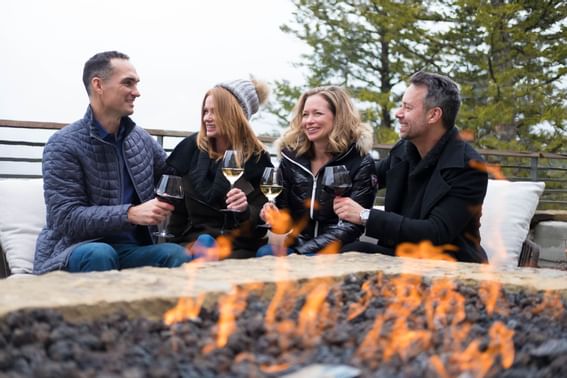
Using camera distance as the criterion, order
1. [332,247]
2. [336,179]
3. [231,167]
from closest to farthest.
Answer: [336,179] < [231,167] < [332,247]

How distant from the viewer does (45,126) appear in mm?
5598

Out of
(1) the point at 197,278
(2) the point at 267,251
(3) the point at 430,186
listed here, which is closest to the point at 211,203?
(2) the point at 267,251

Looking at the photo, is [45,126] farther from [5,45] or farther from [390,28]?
[390,28]

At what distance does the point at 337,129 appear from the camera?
378cm

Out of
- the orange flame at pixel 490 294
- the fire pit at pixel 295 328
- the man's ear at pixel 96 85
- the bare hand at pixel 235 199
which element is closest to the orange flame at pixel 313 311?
the fire pit at pixel 295 328

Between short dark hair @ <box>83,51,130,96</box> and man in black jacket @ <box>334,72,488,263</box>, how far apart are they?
1368mm

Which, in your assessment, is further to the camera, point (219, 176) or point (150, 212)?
point (219, 176)

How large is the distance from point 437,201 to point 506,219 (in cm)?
96

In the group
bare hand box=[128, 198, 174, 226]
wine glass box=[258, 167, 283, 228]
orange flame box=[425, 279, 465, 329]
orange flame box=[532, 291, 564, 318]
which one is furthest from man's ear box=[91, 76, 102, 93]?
orange flame box=[532, 291, 564, 318]

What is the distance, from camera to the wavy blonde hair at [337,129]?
3773 millimetres

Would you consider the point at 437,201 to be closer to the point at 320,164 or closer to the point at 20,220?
the point at 320,164

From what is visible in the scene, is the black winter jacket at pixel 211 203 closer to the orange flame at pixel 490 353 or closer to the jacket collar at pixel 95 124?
the jacket collar at pixel 95 124

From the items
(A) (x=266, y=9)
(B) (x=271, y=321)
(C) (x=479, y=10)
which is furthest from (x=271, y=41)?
(B) (x=271, y=321)

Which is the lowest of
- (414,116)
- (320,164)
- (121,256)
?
(121,256)
